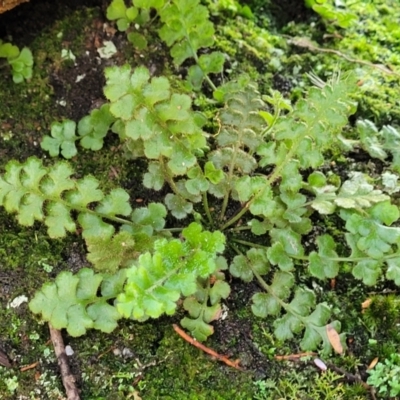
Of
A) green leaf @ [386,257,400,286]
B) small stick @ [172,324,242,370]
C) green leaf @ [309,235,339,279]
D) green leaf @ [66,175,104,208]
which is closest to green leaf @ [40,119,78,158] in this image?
green leaf @ [66,175,104,208]

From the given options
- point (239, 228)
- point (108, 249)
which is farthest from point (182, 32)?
point (108, 249)

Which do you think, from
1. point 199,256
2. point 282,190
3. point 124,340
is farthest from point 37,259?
point 282,190

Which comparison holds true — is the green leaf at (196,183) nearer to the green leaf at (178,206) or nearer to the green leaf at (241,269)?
the green leaf at (178,206)

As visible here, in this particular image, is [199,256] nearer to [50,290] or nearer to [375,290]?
[50,290]

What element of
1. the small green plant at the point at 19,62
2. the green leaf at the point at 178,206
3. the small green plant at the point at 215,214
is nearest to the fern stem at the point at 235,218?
the small green plant at the point at 215,214

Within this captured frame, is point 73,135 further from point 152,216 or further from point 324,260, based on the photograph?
point 324,260
